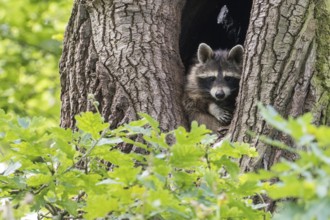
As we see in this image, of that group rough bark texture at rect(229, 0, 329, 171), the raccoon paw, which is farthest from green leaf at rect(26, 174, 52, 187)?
the raccoon paw

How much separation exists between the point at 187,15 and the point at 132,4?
115 cm

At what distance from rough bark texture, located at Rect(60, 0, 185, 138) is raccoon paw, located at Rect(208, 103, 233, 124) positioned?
1.63 ft

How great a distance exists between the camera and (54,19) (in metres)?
7.91

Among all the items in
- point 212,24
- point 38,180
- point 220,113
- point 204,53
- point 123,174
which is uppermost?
point 212,24

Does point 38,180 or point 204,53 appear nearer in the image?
point 38,180

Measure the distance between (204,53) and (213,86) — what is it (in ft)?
0.99

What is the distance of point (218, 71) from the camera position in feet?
17.1

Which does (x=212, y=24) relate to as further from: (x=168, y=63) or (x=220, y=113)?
(x=168, y=63)

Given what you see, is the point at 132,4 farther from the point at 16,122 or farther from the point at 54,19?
the point at 54,19

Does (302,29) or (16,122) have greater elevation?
(302,29)

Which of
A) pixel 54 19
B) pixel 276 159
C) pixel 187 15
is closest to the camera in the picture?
pixel 276 159

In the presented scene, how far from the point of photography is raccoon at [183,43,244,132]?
178 inches

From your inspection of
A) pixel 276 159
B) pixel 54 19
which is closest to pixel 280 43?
pixel 276 159

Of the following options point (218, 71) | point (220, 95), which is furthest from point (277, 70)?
point (218, 71)
